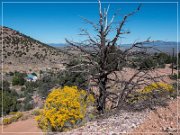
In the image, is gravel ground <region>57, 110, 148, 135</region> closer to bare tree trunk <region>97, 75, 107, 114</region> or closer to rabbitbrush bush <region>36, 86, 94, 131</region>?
bare tree trunk <region>97, 75, 107, 114</region>

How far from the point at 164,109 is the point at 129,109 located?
1.07 meters

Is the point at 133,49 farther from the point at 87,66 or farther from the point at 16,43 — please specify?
the point at 16,43

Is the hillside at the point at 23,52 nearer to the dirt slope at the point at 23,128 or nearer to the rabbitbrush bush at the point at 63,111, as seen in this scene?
the dirt slope at the point at 23,128

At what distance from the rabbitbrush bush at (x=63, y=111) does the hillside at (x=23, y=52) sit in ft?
157

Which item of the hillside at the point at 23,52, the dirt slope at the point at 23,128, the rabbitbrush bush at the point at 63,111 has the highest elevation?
the hillside at the point at 23,52

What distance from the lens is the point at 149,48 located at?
11.0 meters

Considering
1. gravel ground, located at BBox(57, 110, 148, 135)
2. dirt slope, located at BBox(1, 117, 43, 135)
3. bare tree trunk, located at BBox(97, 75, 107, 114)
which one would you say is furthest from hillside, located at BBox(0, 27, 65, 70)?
gravel ground, located at BBox(57, 110, 148, 135)

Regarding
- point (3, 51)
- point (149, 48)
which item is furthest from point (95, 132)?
point (3, 51)

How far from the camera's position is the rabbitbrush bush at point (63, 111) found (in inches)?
464

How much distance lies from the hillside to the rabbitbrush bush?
1879 inches

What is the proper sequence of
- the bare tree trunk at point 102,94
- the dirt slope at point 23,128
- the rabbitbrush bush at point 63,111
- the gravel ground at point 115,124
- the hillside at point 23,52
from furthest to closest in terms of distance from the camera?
the hillside at point 23,52, the dirt slope at point 23,128, the rabbitbrush bush at point 63,111, the bare tree trunk at point 102,94, the gravel ground at point 115,124

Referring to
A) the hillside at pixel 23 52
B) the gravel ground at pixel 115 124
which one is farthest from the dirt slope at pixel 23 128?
the hillside at pixel 23 52

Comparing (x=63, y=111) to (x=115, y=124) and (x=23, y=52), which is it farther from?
(x=23, y=52)

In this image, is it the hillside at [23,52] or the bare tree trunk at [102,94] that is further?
the hillside at [23,52]
